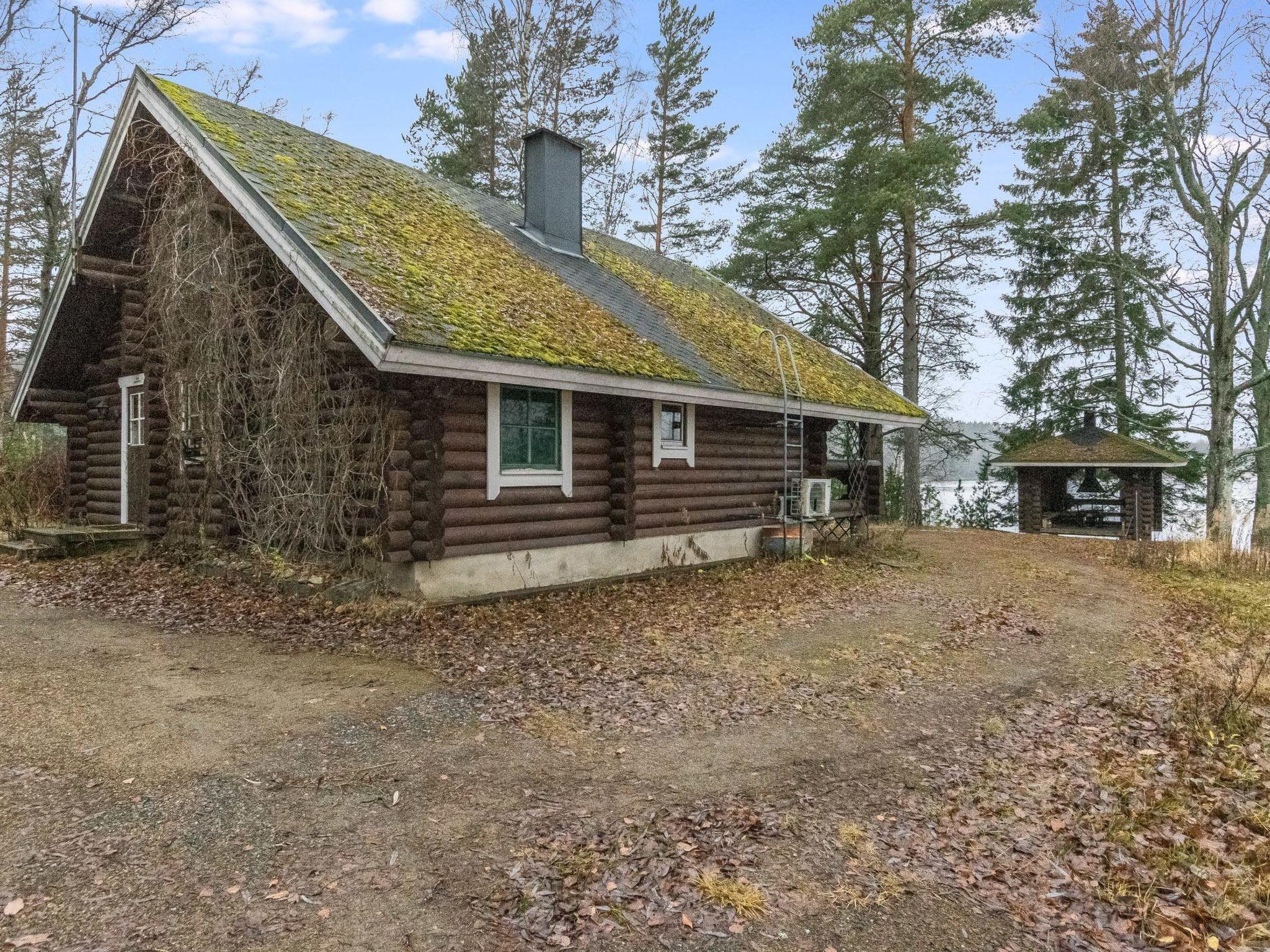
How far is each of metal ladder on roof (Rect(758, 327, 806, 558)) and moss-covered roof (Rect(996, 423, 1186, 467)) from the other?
386 inches

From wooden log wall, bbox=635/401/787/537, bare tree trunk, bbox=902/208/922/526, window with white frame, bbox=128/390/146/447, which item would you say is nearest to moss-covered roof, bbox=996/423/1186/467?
bare tree trunk, bbox=902/208/922/526

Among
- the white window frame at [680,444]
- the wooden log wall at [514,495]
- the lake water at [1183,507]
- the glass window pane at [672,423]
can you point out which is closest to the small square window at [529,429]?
the wooden log wall at [514,495]

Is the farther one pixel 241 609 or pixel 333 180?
pixel 333 180

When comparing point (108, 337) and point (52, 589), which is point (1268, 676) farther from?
point (108, 337)

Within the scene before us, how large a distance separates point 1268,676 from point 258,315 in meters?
11.2

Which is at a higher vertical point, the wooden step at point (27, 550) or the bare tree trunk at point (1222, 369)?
the bare tree trunk at point (1222, 369)

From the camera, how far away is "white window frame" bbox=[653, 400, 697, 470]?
35.7ft

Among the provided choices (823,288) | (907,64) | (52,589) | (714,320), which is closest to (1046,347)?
(823,288)

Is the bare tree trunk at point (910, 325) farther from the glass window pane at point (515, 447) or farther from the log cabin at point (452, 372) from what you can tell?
the glass window pane at point (515, 447)

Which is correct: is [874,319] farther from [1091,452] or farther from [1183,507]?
[1183,507]

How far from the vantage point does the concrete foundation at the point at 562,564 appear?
8055 millimetres

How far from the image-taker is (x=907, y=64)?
64.2ft

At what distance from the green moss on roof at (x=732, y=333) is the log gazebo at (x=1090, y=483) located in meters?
6.84

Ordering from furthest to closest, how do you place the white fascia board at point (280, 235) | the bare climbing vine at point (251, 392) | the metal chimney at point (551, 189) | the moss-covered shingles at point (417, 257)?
the metal chimney at point (551, 189) → the bare climbing vine at point (251, 392) → the moss-covered shingles at point (417, 257) → the white fascia board at point (280, 235)
